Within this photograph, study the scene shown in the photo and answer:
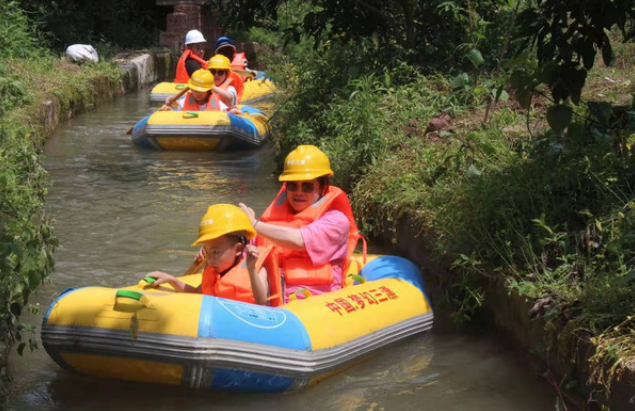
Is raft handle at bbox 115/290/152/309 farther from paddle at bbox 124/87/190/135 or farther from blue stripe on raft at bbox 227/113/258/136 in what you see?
paddle at bbox 124/87/190/135

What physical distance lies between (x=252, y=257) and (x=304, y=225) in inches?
32.4

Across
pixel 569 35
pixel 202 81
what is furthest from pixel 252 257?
pixel 202 81

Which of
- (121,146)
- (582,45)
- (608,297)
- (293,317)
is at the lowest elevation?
(121,146)

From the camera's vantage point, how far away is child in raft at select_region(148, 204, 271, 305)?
4.63 meters

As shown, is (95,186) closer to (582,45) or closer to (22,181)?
(22,181)

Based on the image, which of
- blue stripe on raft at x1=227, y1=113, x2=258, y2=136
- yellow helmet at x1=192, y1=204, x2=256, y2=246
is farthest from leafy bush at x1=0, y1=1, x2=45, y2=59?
yellow helmet at x1=192, y1=204, x2=256, y2=246

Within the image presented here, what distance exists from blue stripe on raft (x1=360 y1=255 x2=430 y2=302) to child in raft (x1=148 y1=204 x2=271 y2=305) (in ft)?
3.17

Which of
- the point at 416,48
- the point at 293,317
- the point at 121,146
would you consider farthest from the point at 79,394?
the point at 121,146

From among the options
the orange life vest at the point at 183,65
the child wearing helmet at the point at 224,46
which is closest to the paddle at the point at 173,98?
the orange life vest at the point at 183,65

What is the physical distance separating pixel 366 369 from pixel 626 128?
208 cm

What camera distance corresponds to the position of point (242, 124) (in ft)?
35.6

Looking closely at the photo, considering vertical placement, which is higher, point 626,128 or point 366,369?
point 626,128

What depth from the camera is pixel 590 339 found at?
4.07 m

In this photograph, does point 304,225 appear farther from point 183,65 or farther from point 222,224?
point 183,65
